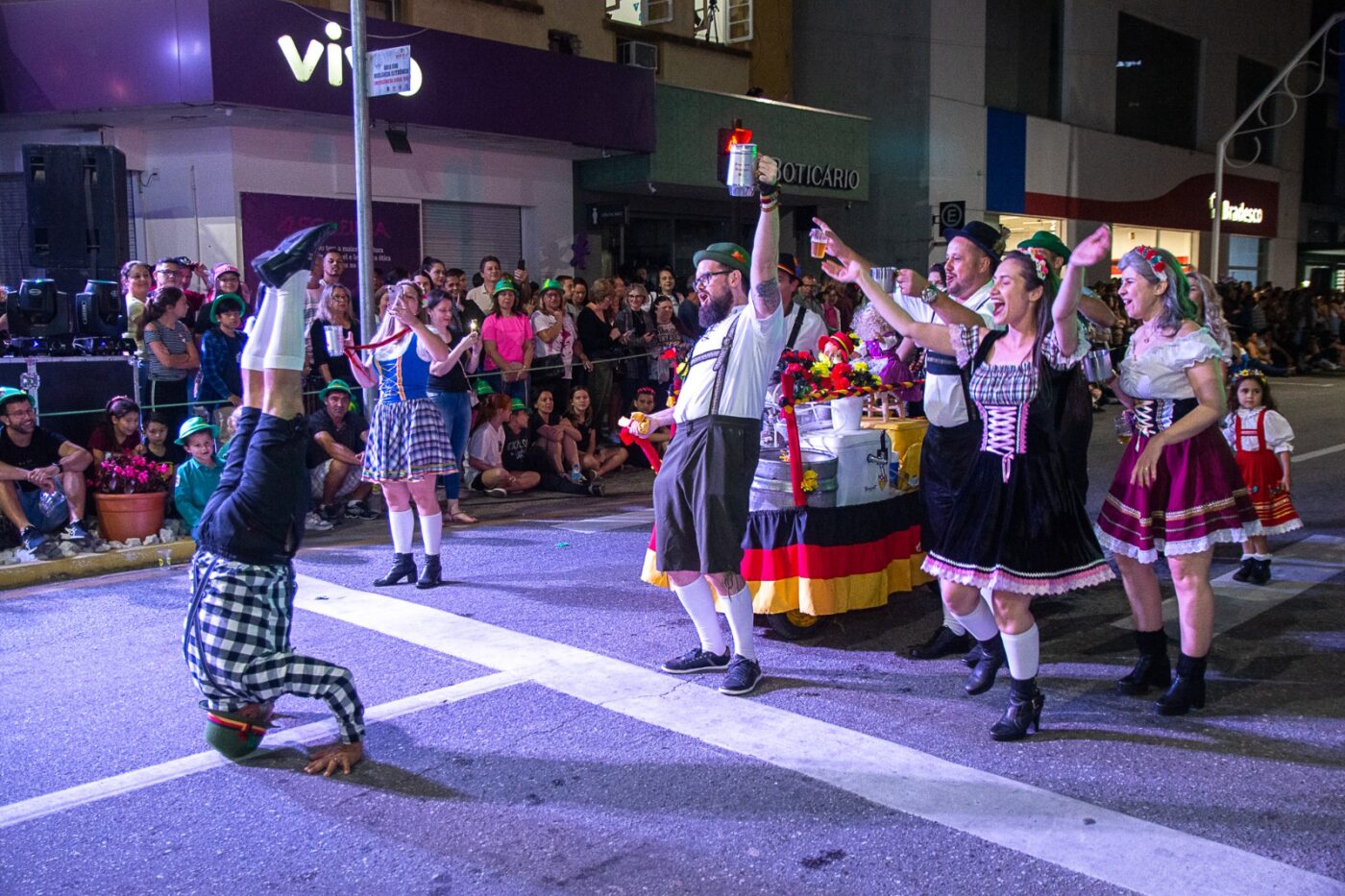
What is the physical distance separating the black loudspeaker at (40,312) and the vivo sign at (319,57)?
4221 millimetres

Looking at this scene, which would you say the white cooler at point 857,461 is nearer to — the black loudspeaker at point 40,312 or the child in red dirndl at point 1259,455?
the child in red dirndl at point 1259,455

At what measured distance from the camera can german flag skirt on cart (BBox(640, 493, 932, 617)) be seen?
5961 millimetres

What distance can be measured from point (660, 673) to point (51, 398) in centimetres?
607

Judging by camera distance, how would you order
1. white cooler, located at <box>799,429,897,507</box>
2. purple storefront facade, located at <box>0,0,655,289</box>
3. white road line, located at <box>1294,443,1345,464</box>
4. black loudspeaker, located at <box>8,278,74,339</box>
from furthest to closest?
white road line, located at <box>1294,443,1345,464</box> < purple storefront facade, located at <box>0,0,655,289</box> < black loudspeaker, located at <box>8,278,74,339</box> < white cooler, located at <box>799,429,897,507</box>

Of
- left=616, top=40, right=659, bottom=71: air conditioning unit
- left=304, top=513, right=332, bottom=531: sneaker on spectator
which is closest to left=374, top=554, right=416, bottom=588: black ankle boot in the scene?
left=304, top=513, right=332, bottom=531: sneaker on spectator

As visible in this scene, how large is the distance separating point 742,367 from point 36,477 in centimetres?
567

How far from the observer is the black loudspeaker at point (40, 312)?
909cm

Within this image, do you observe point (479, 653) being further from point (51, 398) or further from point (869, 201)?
point (869, 201)

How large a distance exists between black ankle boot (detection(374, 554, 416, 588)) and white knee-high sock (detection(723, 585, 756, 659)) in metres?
2.77

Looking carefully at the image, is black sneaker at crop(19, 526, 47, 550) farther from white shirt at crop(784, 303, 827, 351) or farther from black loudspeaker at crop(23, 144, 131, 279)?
white shirt at crop(784, 303, 827, 351)

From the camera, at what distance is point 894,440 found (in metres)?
6.61

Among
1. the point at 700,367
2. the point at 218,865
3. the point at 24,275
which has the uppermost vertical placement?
the point at 24,275

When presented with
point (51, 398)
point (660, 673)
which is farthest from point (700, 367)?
point (51, 398)

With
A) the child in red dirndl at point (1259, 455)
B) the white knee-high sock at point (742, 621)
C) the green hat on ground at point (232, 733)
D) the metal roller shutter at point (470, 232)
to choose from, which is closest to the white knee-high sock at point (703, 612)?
the white knee-high sock at point (742, 621)
